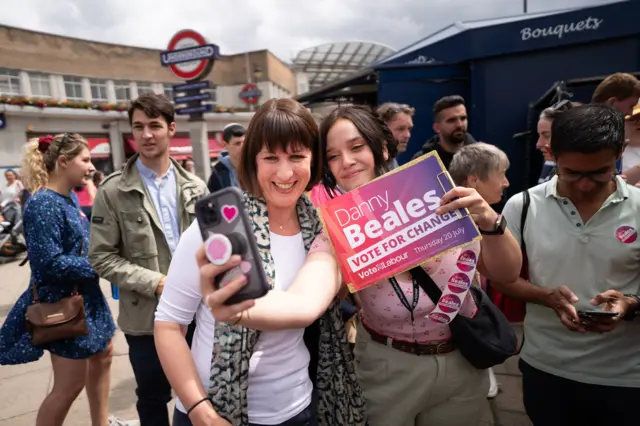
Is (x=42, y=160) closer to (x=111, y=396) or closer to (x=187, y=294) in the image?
(x=187, y=294)

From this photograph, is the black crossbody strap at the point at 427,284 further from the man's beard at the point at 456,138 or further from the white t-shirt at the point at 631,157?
the man's beard at the point at 456,138

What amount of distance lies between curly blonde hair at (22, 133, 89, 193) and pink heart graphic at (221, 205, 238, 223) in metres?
1.94

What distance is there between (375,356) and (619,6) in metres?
5.52

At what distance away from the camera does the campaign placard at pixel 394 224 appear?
1222 mm

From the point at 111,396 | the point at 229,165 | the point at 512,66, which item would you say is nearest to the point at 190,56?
the point at 229,165

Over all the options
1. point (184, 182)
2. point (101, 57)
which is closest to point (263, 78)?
point (101, 57)

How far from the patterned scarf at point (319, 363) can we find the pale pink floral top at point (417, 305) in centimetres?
16

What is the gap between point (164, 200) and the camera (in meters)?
2.23

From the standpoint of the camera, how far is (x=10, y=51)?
2100 cm

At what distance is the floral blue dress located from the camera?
6.93 ft

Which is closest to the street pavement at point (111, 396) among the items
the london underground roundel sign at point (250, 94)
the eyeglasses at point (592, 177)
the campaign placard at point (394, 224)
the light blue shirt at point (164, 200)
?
the light blue shirt at point (164, 200)

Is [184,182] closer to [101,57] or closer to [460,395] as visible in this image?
[460,395]

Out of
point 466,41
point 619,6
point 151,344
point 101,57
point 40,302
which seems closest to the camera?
point 151,344

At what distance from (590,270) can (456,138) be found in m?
2.51
